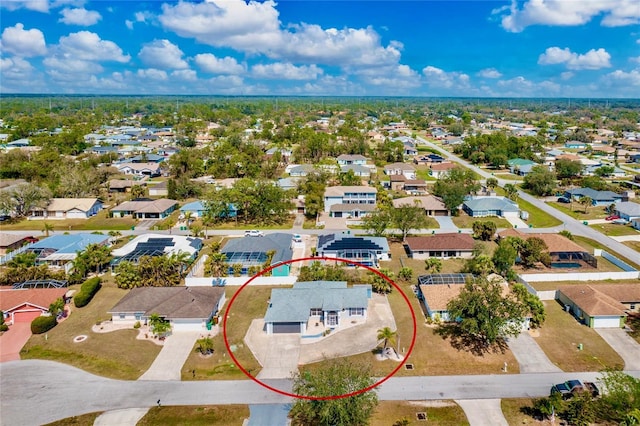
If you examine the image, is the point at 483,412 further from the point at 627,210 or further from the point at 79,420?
the point at 627,210

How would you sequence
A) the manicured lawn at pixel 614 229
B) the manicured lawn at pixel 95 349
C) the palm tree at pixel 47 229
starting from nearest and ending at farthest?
1. the manicured lawn at pixel 95 349
2. the palm tree at pixel 47 229
3. the manicured lawn at pixel 614 229

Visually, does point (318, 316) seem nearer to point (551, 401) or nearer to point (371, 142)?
point (551, 401)

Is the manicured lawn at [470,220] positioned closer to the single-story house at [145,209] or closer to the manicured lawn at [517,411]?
the manicured lawn at [517,411]

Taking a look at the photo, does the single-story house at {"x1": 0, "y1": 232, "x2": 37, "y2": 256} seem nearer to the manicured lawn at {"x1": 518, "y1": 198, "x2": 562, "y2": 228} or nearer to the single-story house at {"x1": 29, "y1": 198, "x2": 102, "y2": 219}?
the single-story house at {"x1": 29, "y1": 198, "x2": 102, "y2": 219}

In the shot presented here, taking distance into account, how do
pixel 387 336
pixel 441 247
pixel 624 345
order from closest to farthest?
pixel 387 336, pixel 624 345, pixel 441 247

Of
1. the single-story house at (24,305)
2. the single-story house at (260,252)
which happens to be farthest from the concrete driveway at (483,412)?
the single-story house at (24,305)

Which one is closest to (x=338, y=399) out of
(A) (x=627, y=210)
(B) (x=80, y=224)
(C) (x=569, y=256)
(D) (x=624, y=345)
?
(D) (x=624, y=345)

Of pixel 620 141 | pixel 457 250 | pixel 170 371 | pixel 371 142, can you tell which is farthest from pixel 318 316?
pixel 620 141
